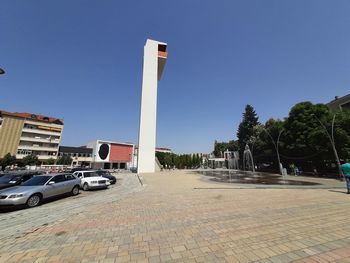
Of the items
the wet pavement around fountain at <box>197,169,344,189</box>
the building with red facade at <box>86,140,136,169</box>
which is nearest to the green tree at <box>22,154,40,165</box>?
the building with red facade at <box>86,140,136,169</box>

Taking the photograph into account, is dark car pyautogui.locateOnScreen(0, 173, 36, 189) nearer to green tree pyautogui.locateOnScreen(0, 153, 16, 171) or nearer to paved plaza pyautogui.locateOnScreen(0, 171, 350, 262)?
paved plaza pyautogui.locateOnScreen(0, 171, 350, 262)

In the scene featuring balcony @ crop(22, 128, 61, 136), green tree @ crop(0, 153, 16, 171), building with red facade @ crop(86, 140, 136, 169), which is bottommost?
green tree @ crop(0, 153, 16, 171)

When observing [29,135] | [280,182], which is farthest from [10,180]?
[29,135]

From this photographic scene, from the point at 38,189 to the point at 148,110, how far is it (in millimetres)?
30551

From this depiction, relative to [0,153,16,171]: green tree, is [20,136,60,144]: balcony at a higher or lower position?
higher

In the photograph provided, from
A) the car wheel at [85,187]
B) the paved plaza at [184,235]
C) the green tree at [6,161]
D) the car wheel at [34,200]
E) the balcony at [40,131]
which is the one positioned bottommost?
the paved plaza at [184,235]

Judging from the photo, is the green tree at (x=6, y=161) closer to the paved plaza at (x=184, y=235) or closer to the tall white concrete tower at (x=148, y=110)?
the tall white concrete tower at (x=148, y=110)

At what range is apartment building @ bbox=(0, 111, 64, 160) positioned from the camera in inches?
2308

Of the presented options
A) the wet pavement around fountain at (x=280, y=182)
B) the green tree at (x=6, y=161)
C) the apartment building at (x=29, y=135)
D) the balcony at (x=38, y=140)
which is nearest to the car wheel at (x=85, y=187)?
the wet pavement around fountain at (x=280, y=182)

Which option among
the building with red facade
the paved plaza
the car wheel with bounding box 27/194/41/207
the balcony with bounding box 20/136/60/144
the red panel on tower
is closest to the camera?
the paved plaza

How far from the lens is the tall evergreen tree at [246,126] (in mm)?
59000

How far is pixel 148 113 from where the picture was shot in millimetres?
39250

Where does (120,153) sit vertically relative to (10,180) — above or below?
above

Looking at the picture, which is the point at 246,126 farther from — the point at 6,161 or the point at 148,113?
the point at 6,161
